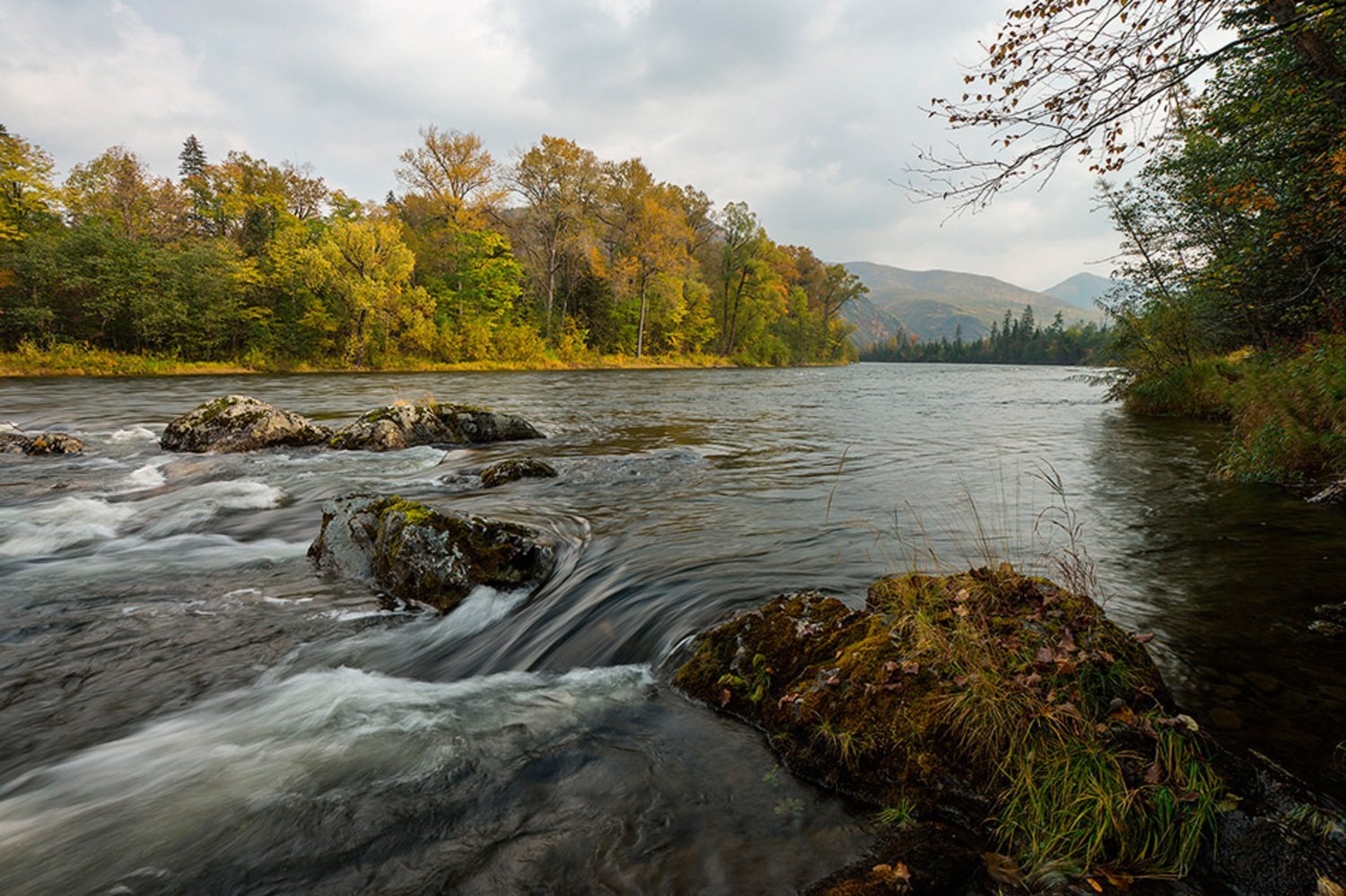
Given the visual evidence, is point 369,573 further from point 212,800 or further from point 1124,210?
point 1124,210

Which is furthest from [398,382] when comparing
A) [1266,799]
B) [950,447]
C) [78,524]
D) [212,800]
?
[1266,799]

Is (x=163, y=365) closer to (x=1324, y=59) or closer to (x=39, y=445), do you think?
(x=39, y=445)

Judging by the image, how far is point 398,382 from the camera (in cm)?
3017

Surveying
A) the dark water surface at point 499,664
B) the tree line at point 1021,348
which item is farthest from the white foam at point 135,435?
the tree line at point 1021,348

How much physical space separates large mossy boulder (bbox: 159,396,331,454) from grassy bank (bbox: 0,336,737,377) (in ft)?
83.4

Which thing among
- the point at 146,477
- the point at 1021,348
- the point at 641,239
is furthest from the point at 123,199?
the point at 1021,348

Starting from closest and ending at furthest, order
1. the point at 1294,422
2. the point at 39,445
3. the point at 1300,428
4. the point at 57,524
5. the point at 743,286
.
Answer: the point at 57,524
the point at 1300,428
the point at 1294,422
the point at 39,445
the point at 743,286

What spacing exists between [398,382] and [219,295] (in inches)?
626

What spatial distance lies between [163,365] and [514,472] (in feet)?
115

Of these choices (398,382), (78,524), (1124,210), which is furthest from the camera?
(398,382)

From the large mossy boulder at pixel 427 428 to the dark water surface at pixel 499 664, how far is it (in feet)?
7.37

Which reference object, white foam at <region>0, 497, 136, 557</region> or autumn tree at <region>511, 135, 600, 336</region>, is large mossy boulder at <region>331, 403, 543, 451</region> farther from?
autumn tree at <region>511, 135, 600, 336</region>

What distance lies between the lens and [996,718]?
9.37 ft

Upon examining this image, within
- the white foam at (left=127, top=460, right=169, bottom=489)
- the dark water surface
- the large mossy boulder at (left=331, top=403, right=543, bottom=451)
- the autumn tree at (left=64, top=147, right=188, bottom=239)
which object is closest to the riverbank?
the autumn tree at (left=64, top=147, right=188, bottom=239)
